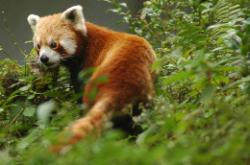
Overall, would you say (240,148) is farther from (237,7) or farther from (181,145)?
(237,7)

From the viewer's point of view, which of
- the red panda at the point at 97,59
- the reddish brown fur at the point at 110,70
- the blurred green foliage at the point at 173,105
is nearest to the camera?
the blurred green foliage at the point at 173,105

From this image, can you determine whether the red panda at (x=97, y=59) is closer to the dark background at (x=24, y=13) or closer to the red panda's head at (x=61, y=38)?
the red panda's head at (x=61, y=38)

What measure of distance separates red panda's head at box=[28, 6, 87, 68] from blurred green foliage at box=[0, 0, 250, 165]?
19cm

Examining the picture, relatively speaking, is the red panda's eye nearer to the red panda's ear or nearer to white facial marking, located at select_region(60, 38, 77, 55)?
white facial marking, located at select_region(60, 38, 77, 55)

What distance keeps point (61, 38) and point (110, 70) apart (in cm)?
112

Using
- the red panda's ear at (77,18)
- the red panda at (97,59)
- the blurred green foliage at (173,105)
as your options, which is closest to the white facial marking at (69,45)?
the red panda at (97,59)

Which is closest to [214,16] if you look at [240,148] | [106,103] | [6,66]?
[6,66]

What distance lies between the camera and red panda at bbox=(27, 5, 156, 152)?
3154 mm

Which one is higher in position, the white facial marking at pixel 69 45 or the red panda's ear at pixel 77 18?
the red panda's ear at pixel 77 18

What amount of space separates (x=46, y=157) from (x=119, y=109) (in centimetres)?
111

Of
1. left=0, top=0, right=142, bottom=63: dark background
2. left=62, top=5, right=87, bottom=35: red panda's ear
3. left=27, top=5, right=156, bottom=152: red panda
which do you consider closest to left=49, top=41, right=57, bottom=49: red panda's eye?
left=27, top=5, right=156, bottom=152: red panda

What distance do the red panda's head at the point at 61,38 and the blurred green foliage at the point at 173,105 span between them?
187 millimetres

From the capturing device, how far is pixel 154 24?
5.49 metres

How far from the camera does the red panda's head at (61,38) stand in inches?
177
